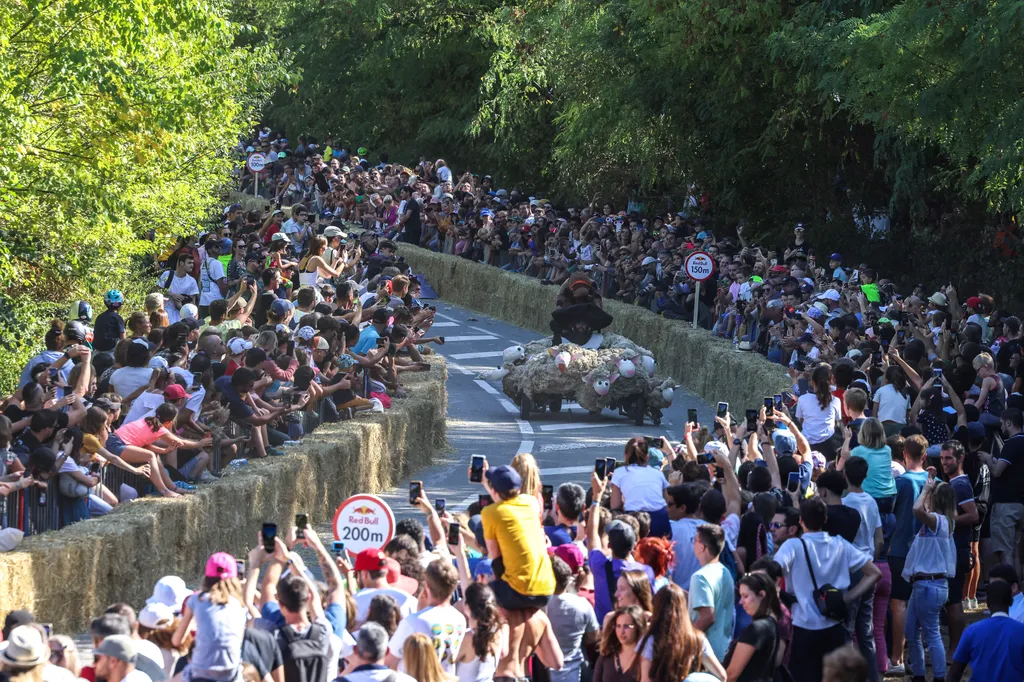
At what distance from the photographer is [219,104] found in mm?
24891

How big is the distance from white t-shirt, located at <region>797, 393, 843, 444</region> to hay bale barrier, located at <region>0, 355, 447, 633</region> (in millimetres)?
4801

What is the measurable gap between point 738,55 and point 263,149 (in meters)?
23.0

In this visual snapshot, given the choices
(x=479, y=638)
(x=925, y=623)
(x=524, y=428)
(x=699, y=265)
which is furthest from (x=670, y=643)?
(x=699, y=265)

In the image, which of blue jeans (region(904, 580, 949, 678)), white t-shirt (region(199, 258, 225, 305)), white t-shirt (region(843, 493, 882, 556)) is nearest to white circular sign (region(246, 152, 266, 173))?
white t-shirt (region(199, 258, 225, 305))

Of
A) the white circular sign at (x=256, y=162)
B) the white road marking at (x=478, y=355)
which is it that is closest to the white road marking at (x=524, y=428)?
the white road marking at (x=478, y=355)

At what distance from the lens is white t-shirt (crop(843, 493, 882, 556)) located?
1158 centimetres

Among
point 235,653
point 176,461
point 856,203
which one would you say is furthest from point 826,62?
point 235,653

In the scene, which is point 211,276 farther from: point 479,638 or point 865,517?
point 479,638

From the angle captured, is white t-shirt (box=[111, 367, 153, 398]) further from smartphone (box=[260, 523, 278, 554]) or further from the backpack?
the backpack

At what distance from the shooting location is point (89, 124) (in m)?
21.2

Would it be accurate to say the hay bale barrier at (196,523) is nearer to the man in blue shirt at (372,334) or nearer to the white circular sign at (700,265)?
the man in blue shirt at (372,334)

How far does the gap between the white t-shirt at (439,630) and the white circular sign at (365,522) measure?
1.48 m

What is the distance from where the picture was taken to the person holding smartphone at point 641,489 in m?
11.7

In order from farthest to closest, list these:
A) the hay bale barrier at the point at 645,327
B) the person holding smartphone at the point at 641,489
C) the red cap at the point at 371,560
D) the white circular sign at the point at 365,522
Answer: the hay bale barrier at the point at 645,327 < the person holding smartphone at the point at 641,489 < the white circular sign at the point at 365,522 < the red cap at the point at 371,560
